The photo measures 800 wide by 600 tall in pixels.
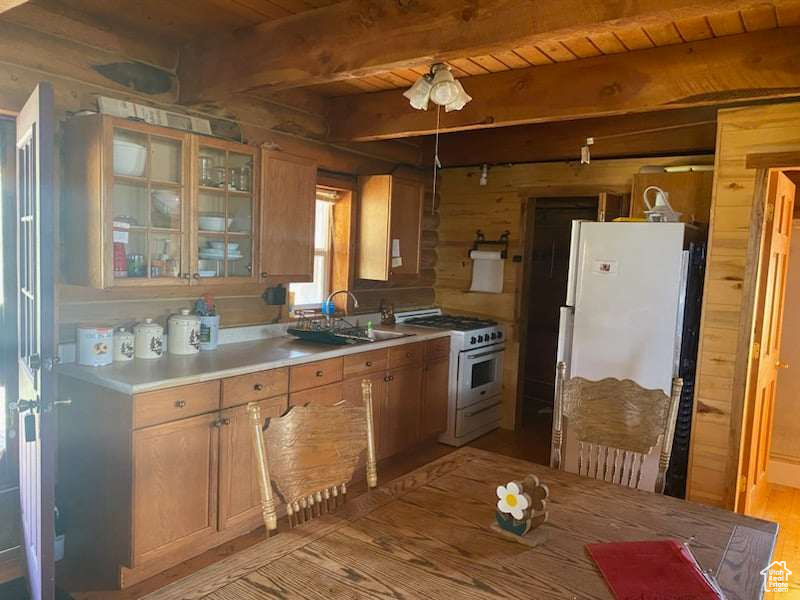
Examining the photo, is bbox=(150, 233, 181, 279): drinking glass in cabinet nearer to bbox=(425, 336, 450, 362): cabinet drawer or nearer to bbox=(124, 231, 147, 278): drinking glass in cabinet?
bbox=(124, 231, 147, 278): drinking glass in cabinet

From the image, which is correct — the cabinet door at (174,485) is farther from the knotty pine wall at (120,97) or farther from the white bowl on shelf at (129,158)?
the white bowl on shelf at (129,158)

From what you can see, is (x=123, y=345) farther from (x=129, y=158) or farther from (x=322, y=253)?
(x=322, y=253)

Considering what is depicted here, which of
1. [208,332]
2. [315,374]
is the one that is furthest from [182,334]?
[315,374]

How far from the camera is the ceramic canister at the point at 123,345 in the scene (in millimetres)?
2781

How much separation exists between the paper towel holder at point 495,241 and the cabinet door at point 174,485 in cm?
289

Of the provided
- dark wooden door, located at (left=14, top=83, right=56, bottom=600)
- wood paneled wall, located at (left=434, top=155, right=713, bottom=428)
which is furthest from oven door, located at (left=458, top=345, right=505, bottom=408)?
dark wooden door, located at (left=14, top=83, right=56, bottom=600)

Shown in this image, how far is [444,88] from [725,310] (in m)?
1.98

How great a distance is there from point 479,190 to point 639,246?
2.07 m

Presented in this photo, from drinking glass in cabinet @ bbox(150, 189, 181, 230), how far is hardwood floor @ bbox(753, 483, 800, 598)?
312 centimetres

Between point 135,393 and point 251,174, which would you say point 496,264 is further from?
point 135,393

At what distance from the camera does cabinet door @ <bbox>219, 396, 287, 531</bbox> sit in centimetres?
279

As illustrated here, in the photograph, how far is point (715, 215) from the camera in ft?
10.3

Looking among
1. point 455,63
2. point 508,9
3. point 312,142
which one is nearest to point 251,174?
point 312,142

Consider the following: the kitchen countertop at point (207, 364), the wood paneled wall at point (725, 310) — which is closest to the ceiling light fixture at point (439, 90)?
the kitchen countertop at point (207, 364)
